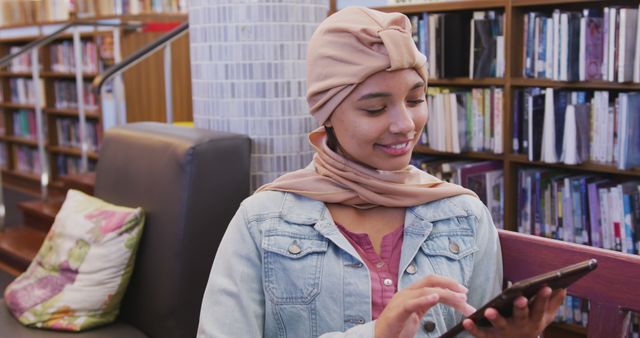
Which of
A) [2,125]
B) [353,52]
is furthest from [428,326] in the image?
[2,125]

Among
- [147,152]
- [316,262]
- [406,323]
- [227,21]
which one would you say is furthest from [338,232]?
[227,21]

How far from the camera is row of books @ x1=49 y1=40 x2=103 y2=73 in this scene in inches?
221

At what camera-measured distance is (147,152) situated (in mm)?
2248

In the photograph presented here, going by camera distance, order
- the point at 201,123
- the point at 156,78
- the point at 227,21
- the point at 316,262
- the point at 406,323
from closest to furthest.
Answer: the point at 406,323 < the point at 316,262 < the point at 227,21 < the point at 201,123 < the point at 156,78

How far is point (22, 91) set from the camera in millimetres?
6730

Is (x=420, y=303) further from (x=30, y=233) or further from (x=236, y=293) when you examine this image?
(x=30, y=233)

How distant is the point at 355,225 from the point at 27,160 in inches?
247

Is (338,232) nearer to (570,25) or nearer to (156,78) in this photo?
(570,25)

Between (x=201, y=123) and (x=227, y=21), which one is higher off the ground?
(x=227, y=21)

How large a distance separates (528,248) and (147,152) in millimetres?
1343

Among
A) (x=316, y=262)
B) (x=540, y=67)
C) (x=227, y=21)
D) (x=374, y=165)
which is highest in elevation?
(x=227, y=21)

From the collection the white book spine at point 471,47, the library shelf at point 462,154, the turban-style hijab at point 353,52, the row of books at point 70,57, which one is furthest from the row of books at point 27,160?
the turban-style hijab at point 353,52

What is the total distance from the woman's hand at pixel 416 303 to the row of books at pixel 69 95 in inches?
200

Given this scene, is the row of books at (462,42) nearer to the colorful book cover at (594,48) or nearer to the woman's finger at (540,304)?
the colorful book cover at (594,48)
